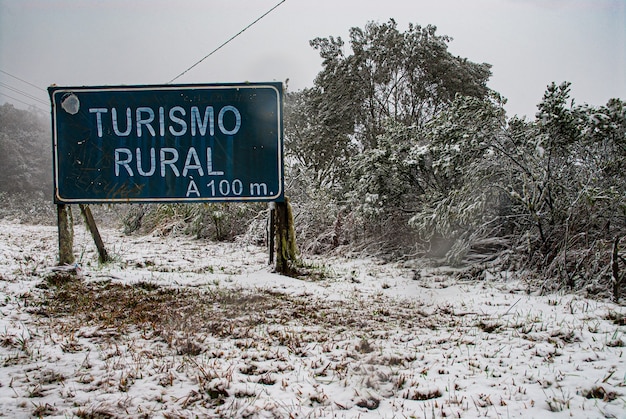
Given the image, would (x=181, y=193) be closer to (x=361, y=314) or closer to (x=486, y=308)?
(x=361, y=314)

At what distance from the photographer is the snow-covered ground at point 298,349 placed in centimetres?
231

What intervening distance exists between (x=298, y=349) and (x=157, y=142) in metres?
4.23

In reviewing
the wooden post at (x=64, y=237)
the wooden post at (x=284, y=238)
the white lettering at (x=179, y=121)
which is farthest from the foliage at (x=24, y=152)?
the wooden post at (x=284, y=238)

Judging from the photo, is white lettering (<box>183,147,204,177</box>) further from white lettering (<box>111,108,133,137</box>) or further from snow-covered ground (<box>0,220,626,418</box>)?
snow-covered ground (<box>0,220,626,418</box>)

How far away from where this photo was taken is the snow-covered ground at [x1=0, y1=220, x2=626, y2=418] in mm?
2312

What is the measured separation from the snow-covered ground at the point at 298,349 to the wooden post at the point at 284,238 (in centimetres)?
62

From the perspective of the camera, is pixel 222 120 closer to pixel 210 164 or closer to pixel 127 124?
pixel 210 164

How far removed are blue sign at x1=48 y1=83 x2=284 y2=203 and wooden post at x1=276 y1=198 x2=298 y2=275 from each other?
1.92ft

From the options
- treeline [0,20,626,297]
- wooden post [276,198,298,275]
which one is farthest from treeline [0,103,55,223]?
wooden post [276,198,298,275]

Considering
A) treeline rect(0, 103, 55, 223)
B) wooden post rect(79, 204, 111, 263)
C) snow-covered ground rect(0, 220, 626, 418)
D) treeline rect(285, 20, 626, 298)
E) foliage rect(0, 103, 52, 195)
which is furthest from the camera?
foliage rect(0, 103, 52, 195)

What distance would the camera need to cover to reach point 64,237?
20.6 ft

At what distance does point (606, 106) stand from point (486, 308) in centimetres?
373

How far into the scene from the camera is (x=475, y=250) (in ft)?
24.0

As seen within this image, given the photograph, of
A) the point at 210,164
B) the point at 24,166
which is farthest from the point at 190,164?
the point at 24,166
